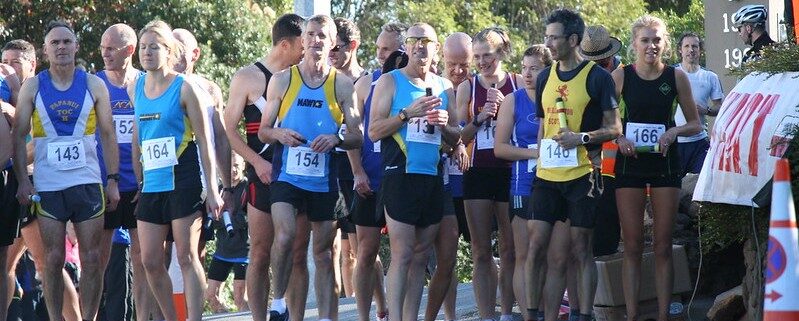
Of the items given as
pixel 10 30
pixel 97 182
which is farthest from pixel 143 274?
pixel 10 30

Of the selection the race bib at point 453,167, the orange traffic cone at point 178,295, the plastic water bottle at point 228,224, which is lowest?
the orange traffic cone at point 178,295

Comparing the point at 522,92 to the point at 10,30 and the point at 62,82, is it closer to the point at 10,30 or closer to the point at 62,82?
the point at 62,82

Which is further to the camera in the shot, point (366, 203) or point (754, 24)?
point (754, 24)

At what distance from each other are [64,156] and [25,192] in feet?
1.23

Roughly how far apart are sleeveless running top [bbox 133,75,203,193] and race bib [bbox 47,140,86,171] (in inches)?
19.7

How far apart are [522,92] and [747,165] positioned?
260cm

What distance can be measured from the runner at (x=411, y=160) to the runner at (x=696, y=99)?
2.84m

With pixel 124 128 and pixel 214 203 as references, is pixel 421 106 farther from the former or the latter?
pixel 124 128

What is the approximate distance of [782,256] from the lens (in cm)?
660

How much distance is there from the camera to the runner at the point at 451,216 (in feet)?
34.3

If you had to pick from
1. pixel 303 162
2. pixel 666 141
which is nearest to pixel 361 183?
pixel 303 162

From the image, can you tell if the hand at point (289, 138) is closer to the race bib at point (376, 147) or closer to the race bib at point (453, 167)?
the race bib at point (376, 147)

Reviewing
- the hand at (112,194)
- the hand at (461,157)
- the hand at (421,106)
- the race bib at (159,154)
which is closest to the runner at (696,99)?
the hand at (461,157)

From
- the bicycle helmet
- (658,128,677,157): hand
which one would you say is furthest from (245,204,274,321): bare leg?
the bicycle helmet
